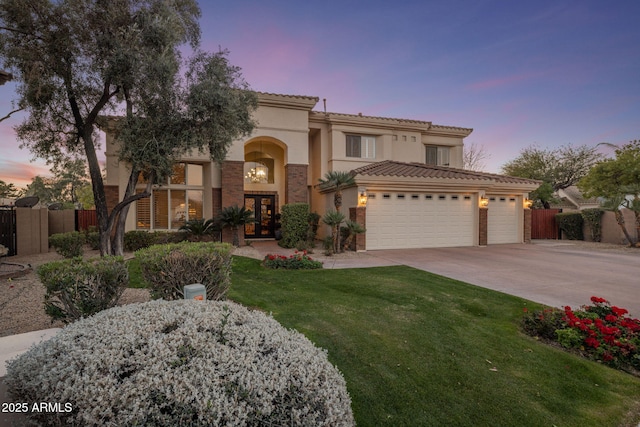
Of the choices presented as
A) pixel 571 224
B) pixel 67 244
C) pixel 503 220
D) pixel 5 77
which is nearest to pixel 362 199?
pixel 503 220

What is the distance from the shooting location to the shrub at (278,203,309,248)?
1371 centimetres

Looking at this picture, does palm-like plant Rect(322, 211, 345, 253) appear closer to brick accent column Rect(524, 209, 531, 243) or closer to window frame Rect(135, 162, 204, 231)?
window frame Rect(135, 162, 204, 231)

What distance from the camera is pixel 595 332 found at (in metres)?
4.19

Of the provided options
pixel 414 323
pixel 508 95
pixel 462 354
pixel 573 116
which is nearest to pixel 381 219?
pixel 414 323

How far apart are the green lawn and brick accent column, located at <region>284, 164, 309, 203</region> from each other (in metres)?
9.25

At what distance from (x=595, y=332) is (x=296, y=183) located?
1272 centimetres

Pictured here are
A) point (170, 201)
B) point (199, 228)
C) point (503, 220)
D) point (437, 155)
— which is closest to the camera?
point (199, 228)

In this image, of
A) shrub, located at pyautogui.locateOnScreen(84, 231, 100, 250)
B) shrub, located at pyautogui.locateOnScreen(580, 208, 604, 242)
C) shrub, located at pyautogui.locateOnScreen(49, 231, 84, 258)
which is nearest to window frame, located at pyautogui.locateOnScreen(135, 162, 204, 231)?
shrub, located at pyautogui.locateOnScreen(84, 231, 100, 250)

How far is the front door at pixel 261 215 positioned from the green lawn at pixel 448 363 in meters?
10.7

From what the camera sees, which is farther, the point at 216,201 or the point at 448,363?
the point at 216,201

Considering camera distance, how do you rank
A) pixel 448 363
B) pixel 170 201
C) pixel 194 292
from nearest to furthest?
pixel 448 363
pixel 194 292
pixel 170 201

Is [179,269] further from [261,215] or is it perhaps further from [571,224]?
[571,224]

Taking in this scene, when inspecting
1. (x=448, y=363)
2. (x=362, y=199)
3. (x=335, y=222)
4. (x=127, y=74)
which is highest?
(x=127, y=74)

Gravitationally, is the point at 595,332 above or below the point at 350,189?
below
